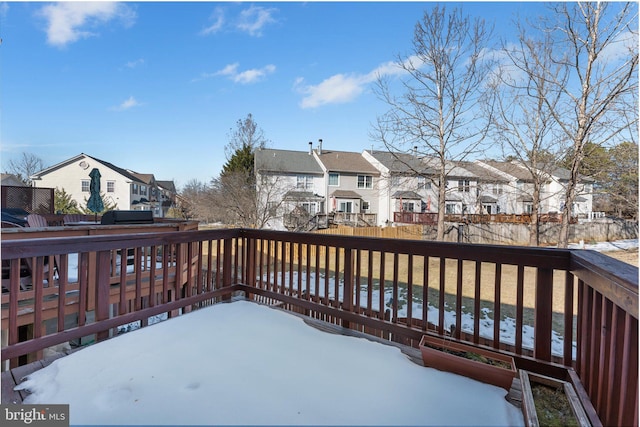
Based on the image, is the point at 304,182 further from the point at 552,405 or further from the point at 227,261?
the point at 552,405

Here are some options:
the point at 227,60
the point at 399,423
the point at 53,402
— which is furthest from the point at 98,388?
the point at 227,60

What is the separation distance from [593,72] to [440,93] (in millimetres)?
4706

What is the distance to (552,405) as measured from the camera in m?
1.59

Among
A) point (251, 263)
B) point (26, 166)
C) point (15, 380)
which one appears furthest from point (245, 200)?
point (26, 166)

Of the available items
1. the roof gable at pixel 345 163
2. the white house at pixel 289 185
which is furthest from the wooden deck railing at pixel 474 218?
the white house at pixel 289 185

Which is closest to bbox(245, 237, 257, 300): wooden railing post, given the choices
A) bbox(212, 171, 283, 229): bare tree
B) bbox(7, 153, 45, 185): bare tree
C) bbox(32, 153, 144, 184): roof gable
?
bbox(212, 171, 283, 229): bare tree

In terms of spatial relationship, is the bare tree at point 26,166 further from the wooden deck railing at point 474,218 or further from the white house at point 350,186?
the wooden deck railing at point 474,218

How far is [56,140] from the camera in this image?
2056 cm

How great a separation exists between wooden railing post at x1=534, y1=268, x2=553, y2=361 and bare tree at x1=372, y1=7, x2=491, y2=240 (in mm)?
11826

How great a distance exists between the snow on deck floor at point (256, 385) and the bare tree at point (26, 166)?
2993 centimetres

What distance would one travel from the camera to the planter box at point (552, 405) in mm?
1428

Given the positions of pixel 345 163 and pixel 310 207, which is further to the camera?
pixel 345 163

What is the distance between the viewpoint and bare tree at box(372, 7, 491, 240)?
11.6 m

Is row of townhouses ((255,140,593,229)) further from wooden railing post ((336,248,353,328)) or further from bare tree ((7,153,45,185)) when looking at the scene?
bare tree ((7,153,45,185))
